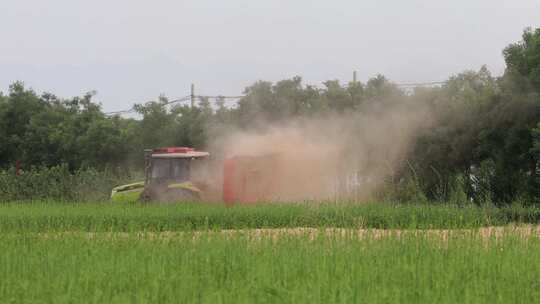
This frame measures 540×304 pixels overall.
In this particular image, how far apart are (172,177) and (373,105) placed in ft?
27.6

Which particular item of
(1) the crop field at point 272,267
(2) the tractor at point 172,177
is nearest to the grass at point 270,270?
(1) the crop field at point 272,267

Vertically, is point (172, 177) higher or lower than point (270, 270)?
higher

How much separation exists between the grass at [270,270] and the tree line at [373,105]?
6.36 m

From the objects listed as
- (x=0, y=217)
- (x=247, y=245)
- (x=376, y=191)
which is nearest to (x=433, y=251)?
(x=247, y=245)

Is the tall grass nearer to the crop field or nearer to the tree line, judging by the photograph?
the tree line

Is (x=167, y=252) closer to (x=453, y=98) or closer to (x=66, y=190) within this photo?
(x=453, y=98)

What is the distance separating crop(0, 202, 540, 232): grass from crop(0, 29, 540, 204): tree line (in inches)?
26.4

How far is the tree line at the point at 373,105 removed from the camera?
74.4 feet

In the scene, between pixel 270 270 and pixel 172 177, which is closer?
pixel 270 270

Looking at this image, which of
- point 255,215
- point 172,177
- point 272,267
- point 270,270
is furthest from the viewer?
point 172,177

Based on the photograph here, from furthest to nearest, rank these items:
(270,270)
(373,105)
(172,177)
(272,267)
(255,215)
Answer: (373,105) < (172,177) < (255,215) < (272,267) < (270,270)

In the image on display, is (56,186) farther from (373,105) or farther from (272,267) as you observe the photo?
(272,267)

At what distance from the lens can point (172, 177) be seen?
78.1 feet

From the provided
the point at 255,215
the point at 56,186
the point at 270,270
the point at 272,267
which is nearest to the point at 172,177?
the point at 255,215
